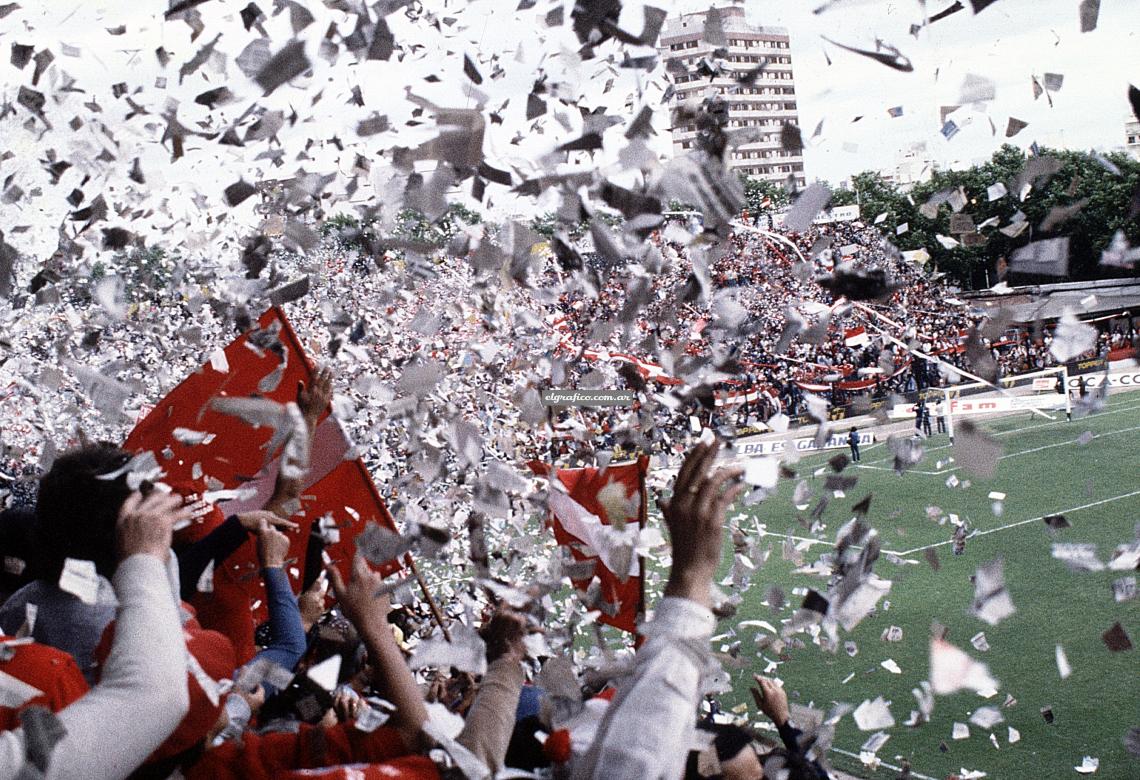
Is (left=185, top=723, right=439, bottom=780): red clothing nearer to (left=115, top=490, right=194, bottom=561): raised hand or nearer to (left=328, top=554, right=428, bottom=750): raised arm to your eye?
(left=328, top=554, right=428, bottom=750): raised arm

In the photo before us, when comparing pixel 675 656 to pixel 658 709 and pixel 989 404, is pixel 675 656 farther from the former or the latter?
pixel 989 404

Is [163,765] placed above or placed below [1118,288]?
above

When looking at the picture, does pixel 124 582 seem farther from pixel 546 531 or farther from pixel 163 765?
pixel 546 531

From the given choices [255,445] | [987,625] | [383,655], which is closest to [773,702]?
[383,655]

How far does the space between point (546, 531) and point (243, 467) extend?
1271 millimetres

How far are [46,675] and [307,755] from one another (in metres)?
0.52

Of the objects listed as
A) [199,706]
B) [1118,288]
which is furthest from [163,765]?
[1118,288]

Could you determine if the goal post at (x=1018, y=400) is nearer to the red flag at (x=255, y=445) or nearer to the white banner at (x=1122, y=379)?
the white banner at (x=1122, y=379)

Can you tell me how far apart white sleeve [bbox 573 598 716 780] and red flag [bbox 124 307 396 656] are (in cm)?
240

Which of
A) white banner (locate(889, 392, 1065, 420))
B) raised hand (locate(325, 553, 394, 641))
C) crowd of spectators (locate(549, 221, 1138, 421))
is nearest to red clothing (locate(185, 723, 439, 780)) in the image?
raised hand (locate(325, 553, 394, 641))

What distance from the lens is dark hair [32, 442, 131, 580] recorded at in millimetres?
2113

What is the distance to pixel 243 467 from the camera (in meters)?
3.86

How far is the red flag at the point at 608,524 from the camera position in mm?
3762

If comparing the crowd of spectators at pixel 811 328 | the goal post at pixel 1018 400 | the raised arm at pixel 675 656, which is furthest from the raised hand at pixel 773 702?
the goal post at pixel 1018 400
